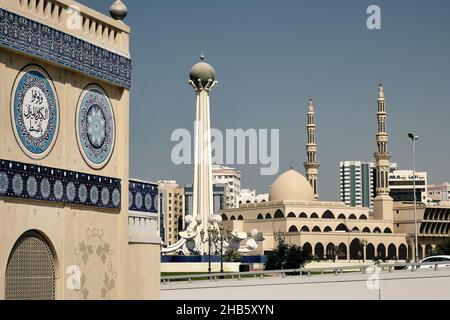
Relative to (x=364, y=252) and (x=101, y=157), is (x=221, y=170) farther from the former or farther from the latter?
(x=101, y=157)

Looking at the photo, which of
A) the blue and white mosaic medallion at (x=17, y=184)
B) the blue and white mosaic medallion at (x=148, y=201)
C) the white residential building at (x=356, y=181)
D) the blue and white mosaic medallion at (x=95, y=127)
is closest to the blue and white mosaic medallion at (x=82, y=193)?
the blue and white mosaic medallion at (x=95, y=127)

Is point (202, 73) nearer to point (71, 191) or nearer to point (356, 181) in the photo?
point (71, 191)

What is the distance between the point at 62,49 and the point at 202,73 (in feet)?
160

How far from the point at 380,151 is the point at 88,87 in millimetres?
61189

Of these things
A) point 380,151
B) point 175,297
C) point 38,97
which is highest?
point 380,151

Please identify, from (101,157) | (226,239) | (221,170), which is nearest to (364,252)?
(226,239)

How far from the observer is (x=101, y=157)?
15.0 m

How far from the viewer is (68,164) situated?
46.2 feet

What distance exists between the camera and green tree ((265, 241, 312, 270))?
169ft

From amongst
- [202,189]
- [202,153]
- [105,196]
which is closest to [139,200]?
[105,196]

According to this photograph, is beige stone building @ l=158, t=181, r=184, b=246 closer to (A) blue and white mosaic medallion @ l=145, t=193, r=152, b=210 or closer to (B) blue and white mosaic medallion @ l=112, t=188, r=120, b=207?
(A) blue and white mosaic medallion @ l=145, t=193, r=152, b=210

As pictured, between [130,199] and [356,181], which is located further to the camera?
[356,181]

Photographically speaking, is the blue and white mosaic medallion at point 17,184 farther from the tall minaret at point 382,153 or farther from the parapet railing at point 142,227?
the tall minaret at point 382,153
